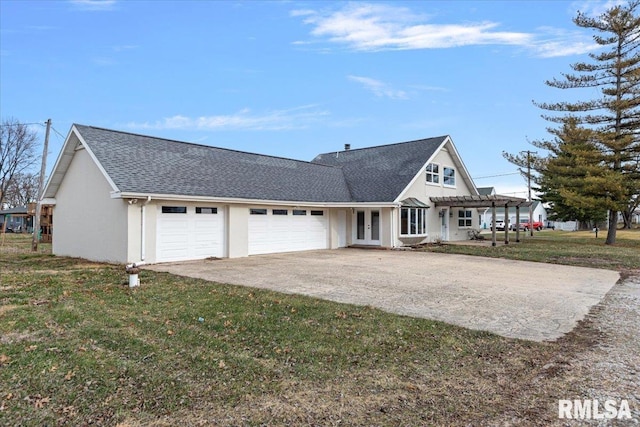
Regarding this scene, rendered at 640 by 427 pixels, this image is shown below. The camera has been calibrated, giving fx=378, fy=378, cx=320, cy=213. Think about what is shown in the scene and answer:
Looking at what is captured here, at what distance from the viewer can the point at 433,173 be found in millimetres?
22891

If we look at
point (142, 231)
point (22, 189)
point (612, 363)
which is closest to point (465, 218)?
point (142, 231)

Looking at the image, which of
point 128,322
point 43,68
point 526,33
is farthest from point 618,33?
point 43,68

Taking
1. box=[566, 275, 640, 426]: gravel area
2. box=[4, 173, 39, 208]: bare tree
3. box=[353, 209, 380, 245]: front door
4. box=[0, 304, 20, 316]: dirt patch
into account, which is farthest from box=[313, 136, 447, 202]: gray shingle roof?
box=[4, 173, 39, 208]: bare tree

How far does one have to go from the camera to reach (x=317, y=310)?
655cm

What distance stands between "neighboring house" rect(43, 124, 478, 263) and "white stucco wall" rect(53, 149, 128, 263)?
4 centimetres

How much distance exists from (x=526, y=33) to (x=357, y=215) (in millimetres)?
11489

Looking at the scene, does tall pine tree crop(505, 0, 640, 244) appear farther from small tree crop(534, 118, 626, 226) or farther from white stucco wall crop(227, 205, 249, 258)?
white stucco wall crop(227, 205, 249, 258)

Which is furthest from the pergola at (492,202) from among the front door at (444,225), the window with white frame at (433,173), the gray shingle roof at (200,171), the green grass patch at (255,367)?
the green grass patch at (255,367)

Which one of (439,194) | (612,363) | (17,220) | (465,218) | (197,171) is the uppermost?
(197,171)

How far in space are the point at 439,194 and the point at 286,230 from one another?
10.5m

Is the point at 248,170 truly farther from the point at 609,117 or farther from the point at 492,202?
the point at 609,117

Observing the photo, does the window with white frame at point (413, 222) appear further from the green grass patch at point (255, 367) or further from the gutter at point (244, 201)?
the green grass patch at point (255, 367)

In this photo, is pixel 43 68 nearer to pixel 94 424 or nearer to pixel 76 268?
pixel 76 268

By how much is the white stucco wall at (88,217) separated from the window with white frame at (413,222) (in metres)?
13.3
